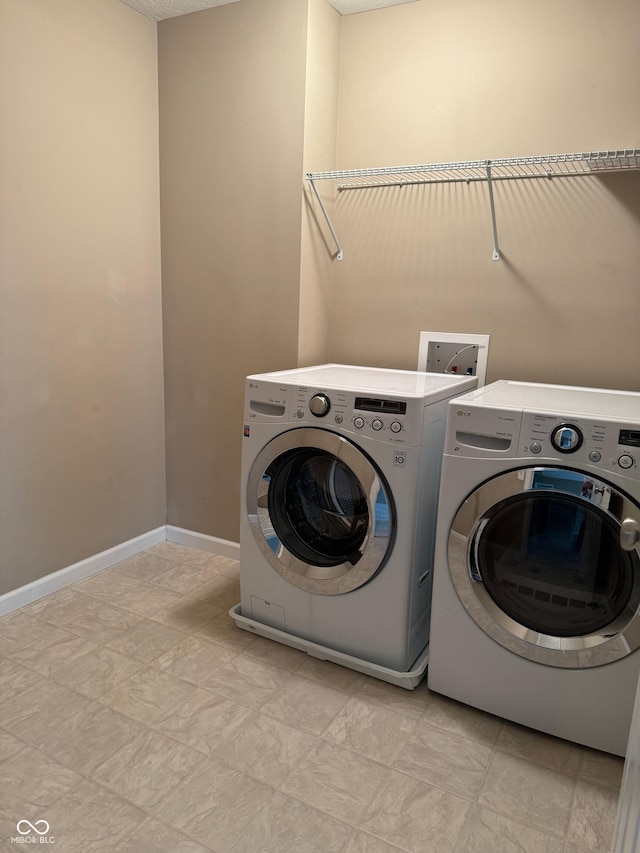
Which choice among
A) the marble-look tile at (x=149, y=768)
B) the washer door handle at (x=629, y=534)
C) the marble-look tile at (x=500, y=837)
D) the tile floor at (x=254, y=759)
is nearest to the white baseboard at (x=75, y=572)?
the tile floor at (x=254, y=759)

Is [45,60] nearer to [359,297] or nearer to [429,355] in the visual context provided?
[359,297]

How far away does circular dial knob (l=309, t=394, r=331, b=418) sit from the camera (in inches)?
73.9

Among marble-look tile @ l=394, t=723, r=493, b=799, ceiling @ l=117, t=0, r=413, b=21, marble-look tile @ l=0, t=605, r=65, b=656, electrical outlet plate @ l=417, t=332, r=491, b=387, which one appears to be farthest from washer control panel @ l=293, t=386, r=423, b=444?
ceiling @ l=117, t=0, r=413, b=21

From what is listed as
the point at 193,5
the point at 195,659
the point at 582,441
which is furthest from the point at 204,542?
the point at 193,5

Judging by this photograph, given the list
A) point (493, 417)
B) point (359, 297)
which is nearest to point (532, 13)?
point (359, 297)

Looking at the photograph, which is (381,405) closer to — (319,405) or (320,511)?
(319,405)

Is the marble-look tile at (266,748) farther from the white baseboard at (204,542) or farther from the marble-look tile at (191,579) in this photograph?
the white baseboard at (204,542)

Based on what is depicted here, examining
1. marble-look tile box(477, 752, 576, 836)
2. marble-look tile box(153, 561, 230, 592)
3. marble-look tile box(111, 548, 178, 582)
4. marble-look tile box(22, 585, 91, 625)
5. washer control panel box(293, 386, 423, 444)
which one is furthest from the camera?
marble-look tile box(111, 548, 178, 582)

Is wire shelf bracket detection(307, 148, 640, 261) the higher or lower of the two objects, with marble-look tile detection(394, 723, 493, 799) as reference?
higher

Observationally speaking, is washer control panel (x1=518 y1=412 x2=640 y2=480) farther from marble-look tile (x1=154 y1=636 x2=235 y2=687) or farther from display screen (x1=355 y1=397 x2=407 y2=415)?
marble-look tile (x1=154 y1=636 x2=235 y2=687)

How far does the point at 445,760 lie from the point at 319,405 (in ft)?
3.49

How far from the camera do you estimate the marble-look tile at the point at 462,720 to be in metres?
1.70

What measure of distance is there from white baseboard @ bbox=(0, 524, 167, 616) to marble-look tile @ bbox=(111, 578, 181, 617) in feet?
0.73

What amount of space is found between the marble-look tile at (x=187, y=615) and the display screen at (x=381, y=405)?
1.06 meters
